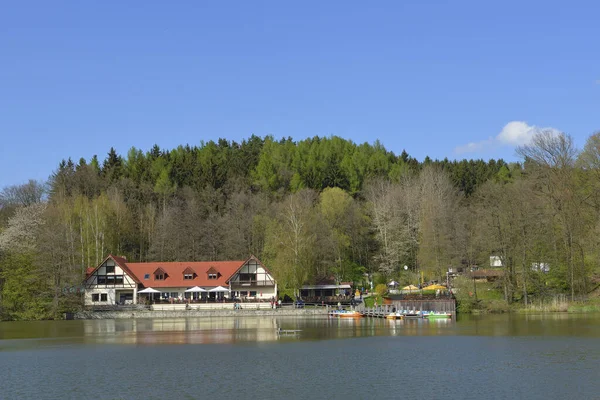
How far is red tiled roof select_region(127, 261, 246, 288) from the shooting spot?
80.1m

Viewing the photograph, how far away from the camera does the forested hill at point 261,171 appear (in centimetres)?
10606

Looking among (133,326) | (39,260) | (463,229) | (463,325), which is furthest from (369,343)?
(39,260)

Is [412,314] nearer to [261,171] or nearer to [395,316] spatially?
[395,316]

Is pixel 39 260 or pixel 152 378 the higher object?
pixel 39 260

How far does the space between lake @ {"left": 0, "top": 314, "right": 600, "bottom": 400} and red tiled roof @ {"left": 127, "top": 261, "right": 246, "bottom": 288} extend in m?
24.1

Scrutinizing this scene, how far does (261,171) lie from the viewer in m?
111

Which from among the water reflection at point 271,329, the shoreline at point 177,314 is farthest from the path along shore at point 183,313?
the water reflection at point 271,329

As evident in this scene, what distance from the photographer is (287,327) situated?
55969mm

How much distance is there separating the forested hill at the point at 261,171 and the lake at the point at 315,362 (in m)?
51.9

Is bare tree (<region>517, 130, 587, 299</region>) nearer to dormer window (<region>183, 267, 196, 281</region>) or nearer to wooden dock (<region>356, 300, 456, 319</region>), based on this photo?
wooden dock (<region>356, 300, 456, 319</region>)

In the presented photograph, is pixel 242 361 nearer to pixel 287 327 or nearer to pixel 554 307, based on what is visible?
pixel 287 327

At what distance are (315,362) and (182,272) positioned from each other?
4857 cm

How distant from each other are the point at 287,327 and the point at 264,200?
141ft

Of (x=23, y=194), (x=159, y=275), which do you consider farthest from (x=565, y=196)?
(x=23, y=194)
